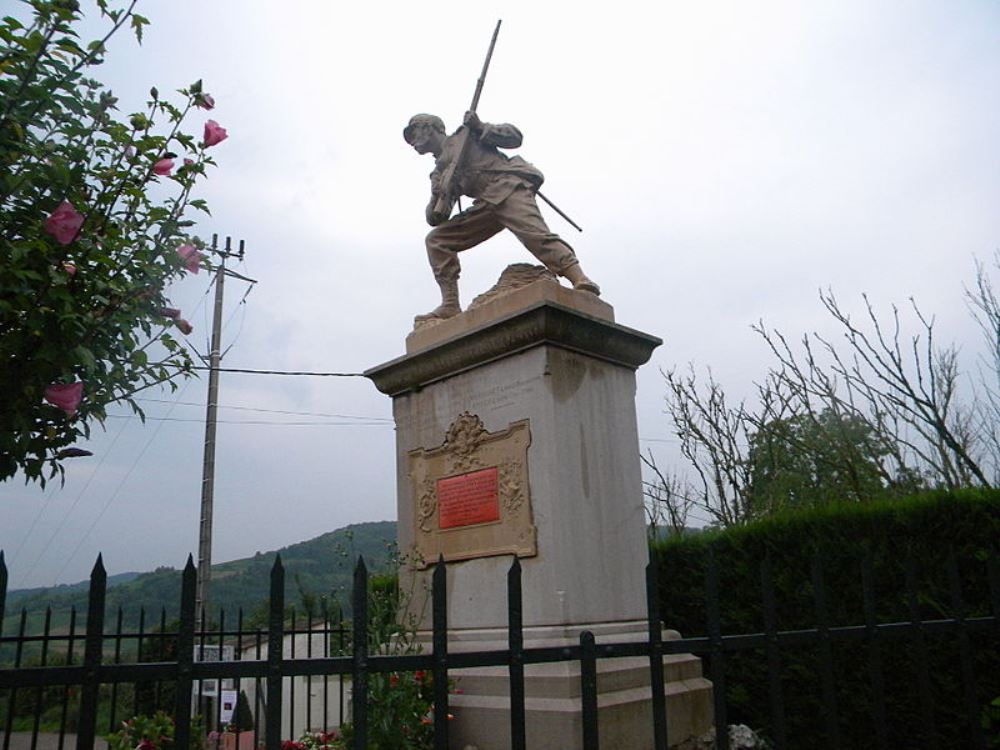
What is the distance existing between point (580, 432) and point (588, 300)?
0.95 m

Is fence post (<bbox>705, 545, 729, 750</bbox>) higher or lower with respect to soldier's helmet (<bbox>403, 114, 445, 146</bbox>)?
lower

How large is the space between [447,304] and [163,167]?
3.37m

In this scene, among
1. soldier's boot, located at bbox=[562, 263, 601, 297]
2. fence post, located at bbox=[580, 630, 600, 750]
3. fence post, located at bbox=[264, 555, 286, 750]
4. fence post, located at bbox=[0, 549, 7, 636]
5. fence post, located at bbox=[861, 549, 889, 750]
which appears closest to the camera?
fence post, located at bbox=[0, 549, 7, 636]

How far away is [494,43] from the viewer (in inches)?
230

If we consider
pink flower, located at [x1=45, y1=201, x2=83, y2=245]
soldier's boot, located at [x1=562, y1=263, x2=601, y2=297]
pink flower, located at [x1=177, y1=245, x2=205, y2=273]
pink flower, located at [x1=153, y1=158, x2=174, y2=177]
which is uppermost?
soldier's boot, located at [x1=562, y1=263, x2=601, y2=297]

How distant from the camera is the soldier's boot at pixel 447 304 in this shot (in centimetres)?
610

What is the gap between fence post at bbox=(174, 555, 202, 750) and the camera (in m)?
1.81

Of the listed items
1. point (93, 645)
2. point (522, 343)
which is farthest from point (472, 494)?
point (93, 645)

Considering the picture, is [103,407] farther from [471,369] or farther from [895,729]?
[895,729]

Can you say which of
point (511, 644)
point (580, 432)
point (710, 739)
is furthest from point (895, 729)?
point (511, 644)

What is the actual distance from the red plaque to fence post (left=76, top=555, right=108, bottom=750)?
10.8ft

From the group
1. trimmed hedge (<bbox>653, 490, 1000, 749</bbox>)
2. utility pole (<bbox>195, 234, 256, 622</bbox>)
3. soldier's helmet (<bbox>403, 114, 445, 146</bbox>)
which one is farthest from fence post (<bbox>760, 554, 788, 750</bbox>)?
utility pole (<bbox>195, 234, 256, 622</bbox>)

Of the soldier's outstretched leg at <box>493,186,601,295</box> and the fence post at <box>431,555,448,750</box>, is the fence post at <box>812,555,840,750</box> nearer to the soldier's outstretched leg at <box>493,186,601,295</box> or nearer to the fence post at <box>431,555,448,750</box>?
the fence post at <box>431,555,448,750</box>

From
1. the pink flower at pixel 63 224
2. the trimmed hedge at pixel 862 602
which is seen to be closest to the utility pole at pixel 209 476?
the trimmed hedge at pixel 862 602
